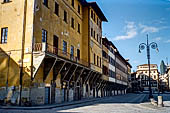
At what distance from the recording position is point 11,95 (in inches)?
681

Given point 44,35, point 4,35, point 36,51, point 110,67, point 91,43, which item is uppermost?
point 91,43

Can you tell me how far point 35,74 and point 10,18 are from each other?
596cm

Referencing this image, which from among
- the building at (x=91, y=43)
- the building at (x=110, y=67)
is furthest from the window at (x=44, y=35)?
the building at (x=110, y=67)

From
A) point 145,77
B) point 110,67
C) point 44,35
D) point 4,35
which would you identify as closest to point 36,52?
point 44,35

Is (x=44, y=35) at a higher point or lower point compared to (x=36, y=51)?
higher

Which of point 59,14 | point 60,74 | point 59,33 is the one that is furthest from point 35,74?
point 59,14

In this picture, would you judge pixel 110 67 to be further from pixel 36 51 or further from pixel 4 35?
pixel 36 51

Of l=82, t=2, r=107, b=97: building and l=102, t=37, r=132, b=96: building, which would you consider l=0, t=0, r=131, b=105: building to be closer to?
l=82, t=2, r=107, b=97: building

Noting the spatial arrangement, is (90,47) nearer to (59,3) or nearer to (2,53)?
(59,3)

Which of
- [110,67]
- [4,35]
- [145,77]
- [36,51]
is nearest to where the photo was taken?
[36,51]

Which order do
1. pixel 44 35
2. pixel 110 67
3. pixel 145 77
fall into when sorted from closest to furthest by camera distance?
pixel 44 35, pixel 110 67, pixel 145 77

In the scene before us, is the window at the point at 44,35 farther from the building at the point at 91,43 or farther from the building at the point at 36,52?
the building at the point at 91,43

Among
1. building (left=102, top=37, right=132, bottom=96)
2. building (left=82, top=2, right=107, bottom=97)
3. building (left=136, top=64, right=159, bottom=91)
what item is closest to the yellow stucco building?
building (left=82, top=2, right=107, bottom=97)

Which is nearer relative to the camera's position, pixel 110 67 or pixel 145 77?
pixel 110 67
